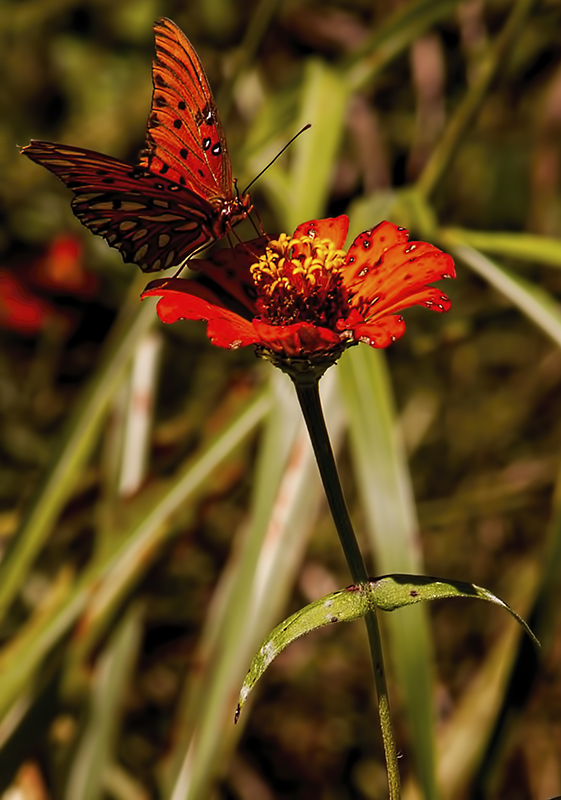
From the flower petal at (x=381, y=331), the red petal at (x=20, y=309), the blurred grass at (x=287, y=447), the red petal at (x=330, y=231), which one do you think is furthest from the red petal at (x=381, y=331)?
the red petal at (x=20, y=309)

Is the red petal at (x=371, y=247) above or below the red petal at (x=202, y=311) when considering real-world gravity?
above

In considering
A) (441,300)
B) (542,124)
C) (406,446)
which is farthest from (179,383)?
(441,300)

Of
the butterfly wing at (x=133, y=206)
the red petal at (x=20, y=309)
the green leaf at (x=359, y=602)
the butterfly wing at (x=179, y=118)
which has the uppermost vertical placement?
the red petal at (x=20, y=309)

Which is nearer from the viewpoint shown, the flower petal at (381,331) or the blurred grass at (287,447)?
the flower petal at (381,331)

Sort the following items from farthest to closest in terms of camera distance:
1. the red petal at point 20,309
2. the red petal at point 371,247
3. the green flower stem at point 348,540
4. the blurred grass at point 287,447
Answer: the red petal at point 20,309, the blurred grass at point 287,447, the red petal at point 371,247, the green flower stem at point 348,540

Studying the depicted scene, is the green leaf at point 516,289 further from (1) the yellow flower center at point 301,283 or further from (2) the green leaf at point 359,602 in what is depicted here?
(2) the green leaf at point 359,602

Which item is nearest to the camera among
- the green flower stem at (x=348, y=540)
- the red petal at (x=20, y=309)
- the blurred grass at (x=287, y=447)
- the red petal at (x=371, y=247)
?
the green flower stem at (x=348, y=540)

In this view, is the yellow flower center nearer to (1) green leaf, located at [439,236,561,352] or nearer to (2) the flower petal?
(2) the flower petal

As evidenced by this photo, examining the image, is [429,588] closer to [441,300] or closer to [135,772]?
[441,300]
